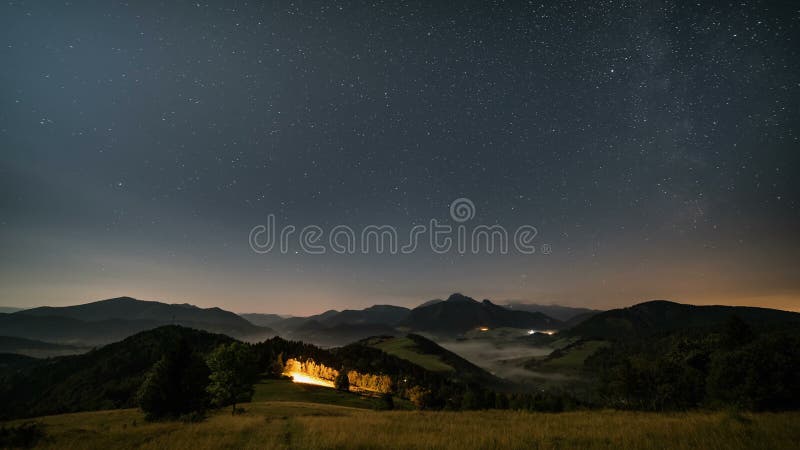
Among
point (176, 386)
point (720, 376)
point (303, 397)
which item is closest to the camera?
point (176, 386)

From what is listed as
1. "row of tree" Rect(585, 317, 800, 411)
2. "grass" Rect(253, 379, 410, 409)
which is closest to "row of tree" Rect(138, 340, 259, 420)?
"row of tree" Rect(585, 317, 800, 411)

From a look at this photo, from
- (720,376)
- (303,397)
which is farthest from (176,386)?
(720,376)

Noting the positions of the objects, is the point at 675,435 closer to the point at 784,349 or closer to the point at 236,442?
the point at 236,442

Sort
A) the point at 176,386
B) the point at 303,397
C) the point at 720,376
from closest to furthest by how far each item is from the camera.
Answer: the point at 176,386, the point at 720,376, the point at 303,397

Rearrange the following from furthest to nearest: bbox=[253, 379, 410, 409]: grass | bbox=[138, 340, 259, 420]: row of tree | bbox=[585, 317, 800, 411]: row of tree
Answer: bbox=[253, 379, 410, 409]: grass
bbox=[585, 317, 800, 411]: row of tree
bbox=[138, 340, 259, 420]: row of tree

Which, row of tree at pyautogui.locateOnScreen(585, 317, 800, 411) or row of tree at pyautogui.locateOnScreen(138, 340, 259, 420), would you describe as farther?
row of tree at pyautogui.locateOnScreen(585, 317, 800, 411)

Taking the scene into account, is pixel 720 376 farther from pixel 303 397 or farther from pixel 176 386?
pixel 303 397

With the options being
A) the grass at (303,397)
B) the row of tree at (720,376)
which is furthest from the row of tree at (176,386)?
the grass at (303,397)

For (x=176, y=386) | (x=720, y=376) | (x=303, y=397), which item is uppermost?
(x=720, y=376)

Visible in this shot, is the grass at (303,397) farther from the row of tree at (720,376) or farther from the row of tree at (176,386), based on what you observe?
the row of tree at (720,376)

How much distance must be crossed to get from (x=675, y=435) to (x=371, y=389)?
7047 inches

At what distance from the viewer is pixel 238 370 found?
5894cm

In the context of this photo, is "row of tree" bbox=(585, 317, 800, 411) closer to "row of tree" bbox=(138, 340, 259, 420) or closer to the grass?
"row of tree" bbox=(138, 340, 259, 420)

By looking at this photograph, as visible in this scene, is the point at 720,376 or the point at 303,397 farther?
the point at 303,397
